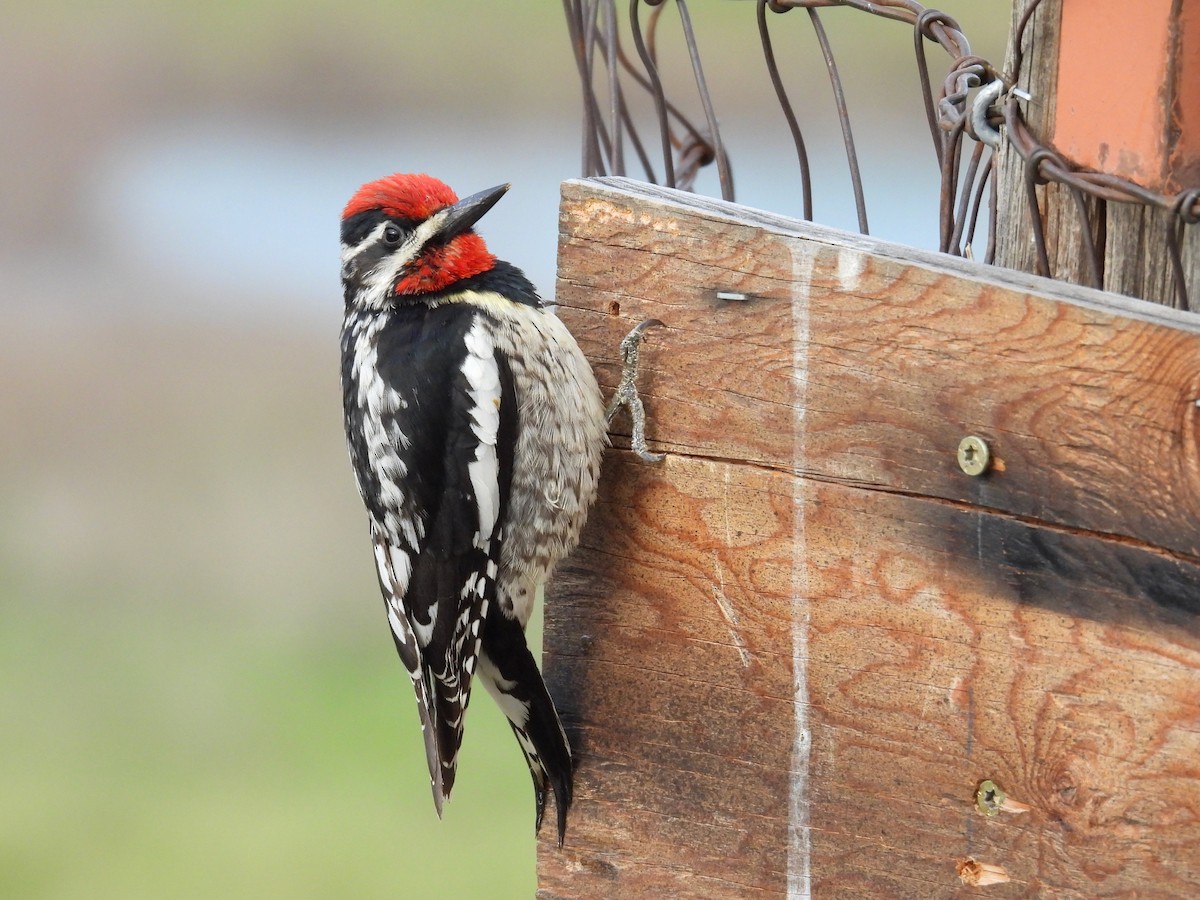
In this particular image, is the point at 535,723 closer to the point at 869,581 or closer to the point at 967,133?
the point at 869,581

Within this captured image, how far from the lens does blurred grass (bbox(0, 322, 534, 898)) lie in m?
5.66

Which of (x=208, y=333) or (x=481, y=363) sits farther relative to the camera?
(x=208, y=333)

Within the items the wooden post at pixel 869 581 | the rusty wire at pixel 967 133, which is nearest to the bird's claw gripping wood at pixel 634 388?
the wooden post at pixel 869 581

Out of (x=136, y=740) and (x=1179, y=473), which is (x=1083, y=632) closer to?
(x=1179, y=473)

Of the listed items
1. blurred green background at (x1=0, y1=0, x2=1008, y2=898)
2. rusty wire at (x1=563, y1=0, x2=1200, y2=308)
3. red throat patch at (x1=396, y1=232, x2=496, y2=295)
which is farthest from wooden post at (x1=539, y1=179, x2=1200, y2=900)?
blurred green background at (x1=0, y1=0, x2=1008, y2=898)

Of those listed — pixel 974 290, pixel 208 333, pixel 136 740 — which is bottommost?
pixel 136 740

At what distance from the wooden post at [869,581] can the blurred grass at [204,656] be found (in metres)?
3.47

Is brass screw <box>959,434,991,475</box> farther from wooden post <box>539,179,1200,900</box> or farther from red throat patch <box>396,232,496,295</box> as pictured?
red throat patch <box>396,232,496,295</box>

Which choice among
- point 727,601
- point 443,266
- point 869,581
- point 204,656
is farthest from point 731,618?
point 204,656

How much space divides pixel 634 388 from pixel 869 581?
1.54 ft

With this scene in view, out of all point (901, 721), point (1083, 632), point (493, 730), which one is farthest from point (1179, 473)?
point (493, 730)

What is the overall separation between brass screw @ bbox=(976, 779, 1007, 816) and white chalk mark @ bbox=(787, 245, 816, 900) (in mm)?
253

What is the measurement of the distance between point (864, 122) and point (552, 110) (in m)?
2.09

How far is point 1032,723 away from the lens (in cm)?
176
